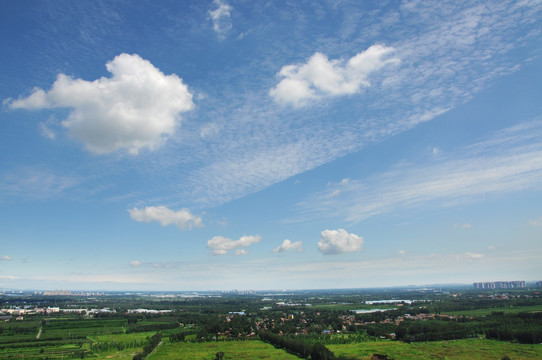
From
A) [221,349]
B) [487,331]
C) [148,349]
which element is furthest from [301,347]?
[487,331]

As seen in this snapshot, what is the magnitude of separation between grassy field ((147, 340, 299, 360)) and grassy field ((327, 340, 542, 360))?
33.6 feet

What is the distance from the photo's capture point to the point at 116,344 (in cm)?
6481

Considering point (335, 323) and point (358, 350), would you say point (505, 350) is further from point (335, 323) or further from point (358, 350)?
point (335, 323)

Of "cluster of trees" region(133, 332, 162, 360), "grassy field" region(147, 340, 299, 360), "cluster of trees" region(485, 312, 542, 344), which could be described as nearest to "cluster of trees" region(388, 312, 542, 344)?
"cluster of trees" region(485, 312, 542, 344)

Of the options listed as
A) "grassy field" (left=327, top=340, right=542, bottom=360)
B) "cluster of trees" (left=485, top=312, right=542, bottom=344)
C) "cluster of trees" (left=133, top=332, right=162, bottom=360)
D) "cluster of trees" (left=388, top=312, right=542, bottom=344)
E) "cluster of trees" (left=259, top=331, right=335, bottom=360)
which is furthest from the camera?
"cluster of trees" (left=388, top=312, right=542, bottom=344)

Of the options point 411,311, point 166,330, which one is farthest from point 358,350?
point 411,311

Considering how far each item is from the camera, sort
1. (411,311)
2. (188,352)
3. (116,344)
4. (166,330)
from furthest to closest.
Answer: (411,311) < (166,330) < (116,344) < (188,352)

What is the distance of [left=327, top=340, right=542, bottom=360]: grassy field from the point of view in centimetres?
4812

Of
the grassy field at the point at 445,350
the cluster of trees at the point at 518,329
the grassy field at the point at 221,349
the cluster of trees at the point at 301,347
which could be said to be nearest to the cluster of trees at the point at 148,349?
the grassy field at the point at 221,349

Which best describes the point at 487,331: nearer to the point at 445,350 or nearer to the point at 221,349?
the point at 445,350

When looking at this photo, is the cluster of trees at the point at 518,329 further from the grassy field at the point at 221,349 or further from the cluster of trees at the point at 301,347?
the grassy field at the point at 221,349

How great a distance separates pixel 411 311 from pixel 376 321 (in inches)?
914

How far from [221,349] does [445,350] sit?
3571 cm

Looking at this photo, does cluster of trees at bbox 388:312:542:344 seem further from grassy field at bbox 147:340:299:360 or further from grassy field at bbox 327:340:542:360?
grassy field at bbox 147:340:299:360
